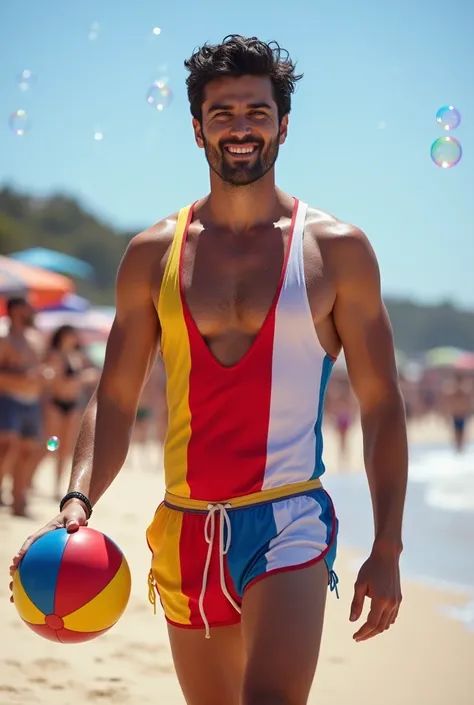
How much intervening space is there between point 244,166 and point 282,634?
1.27 metres

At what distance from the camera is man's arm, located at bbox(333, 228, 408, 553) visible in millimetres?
2777

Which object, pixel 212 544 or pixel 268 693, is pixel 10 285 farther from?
pixel 268 693

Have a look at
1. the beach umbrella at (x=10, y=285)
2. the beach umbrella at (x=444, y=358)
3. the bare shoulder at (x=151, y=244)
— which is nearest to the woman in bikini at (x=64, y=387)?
the beach umbrella at (x=10, y=285)

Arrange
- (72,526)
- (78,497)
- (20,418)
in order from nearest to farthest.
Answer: (72,526)
(78,497)
(20,418)

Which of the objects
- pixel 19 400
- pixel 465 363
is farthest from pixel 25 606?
pixel 465 363

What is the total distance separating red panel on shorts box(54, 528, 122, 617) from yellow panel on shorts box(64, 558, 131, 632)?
15 millimetres

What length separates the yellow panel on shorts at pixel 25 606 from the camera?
2660 millimetres

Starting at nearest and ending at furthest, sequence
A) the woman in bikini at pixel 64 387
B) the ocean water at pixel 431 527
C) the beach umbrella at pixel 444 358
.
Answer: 1. the ocean water at pixel 431 527
2. the woman in bikini at pixel 64 387
3. the beach umbrella at pixel 444 358

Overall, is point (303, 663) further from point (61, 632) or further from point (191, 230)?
point (191, 230)

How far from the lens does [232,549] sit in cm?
273

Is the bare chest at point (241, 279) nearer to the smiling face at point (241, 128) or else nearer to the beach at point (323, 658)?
the smiling face at point (241, 128)

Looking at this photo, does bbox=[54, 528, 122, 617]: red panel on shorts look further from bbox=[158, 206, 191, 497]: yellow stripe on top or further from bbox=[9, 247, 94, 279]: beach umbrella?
bbox=[9, 247, 94, 279]: beach umbrella

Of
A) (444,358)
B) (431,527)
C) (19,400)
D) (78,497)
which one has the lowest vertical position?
(444,358)

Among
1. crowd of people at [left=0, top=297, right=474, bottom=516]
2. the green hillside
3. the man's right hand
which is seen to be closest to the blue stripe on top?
the man's right hand
